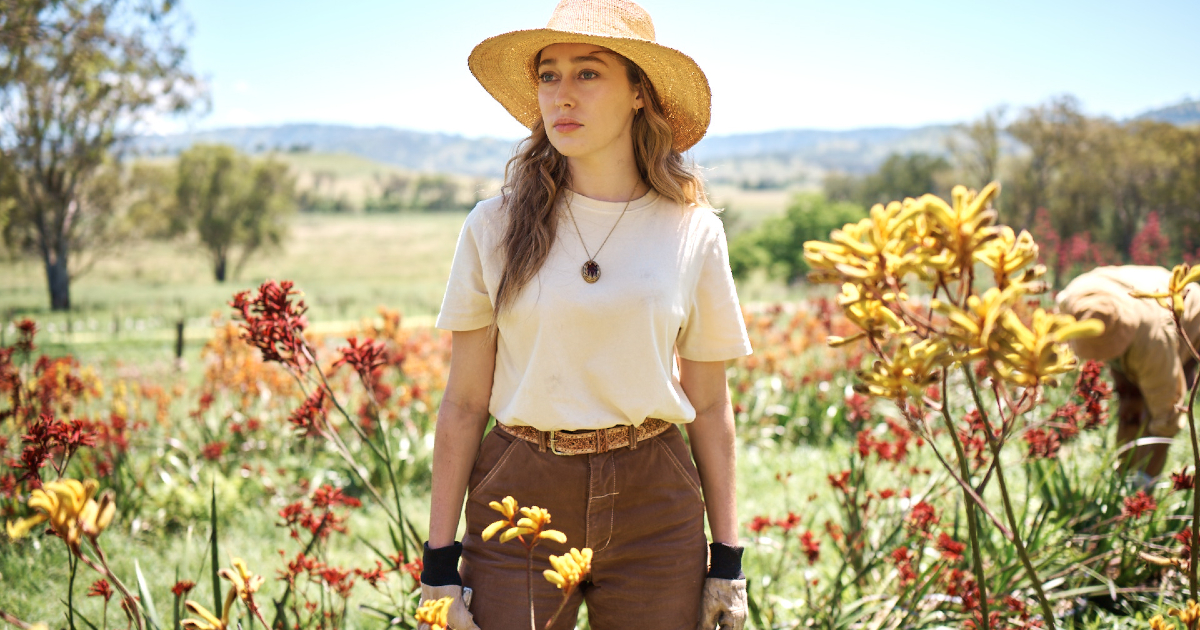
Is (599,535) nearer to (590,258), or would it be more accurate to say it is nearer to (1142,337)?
(590,258)

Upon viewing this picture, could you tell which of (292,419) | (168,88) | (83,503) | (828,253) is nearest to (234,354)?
(292,419)

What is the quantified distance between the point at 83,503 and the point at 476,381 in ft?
3.15

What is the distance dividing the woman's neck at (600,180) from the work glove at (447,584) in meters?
0.92

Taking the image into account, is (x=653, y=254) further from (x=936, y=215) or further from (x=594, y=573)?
(x=936, y=215)

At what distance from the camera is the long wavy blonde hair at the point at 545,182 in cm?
168

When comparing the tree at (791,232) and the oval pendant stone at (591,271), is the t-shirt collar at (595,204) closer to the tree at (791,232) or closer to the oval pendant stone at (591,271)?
the oval pendant stone at (591,271)

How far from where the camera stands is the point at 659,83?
189 cm

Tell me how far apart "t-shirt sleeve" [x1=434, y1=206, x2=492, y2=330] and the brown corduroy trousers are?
294mm

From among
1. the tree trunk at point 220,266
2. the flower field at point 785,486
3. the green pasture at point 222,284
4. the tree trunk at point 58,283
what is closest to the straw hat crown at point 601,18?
the green pasture at point 222,284

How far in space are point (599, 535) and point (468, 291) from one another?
642mm

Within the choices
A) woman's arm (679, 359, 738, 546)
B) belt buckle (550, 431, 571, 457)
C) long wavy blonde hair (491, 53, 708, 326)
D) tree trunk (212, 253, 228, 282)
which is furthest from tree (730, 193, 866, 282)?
belt buckle (550, 431, 571, 457)

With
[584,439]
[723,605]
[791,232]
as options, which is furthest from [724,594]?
[791,232]

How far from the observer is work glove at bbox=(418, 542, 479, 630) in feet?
5.42

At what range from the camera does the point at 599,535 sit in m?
1.71
